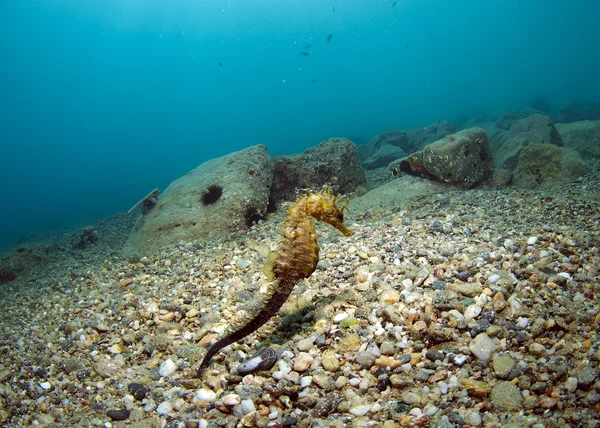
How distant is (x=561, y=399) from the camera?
217cm

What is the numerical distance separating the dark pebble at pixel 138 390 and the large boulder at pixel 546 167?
857cm

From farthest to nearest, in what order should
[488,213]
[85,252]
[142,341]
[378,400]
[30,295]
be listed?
[85,252], [30,295], [488,213], [142,341], [378,400]

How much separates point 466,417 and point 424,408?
0.86ft

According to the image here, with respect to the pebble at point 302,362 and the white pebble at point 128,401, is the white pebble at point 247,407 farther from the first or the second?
the white pebble at point 128,401

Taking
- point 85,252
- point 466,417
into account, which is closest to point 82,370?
point 466,417

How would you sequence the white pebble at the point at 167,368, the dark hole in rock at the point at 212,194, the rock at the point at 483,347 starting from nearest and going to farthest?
the rock at the point at 483,347, the white pebble at the point at 167,368, the dark hole in rock at the point at 212,194

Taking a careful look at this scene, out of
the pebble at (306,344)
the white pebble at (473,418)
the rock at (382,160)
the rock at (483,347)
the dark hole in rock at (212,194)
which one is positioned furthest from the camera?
the rock at (382,160)

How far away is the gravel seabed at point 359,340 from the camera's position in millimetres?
2402

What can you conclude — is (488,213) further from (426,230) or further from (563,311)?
(563,311)

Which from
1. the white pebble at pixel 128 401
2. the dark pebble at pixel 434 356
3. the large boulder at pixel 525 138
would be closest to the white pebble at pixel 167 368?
the white pebble at pixel 128 401

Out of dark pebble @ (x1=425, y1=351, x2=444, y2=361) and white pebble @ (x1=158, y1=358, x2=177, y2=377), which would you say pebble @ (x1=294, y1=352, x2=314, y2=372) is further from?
white pebble @ (x1=158, y1=358, x2=177, y2=377)

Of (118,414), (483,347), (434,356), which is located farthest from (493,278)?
(118,414)

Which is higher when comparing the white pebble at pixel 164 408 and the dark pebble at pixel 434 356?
the white pebble at pixel 164 408

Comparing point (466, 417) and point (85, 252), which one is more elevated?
point (85, 252)
